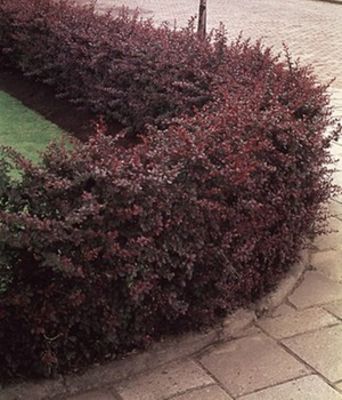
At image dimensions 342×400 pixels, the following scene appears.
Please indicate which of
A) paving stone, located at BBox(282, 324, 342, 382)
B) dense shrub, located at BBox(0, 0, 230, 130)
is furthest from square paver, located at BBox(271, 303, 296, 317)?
dense shrub, located at BBox(0, 0, 230, 130)

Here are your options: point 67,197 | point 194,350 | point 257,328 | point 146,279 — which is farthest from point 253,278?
point 67,197

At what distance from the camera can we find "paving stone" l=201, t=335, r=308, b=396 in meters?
3.43

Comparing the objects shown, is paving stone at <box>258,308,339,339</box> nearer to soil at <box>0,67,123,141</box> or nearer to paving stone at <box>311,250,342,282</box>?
paving stone at <box>311,250,342,282</box>

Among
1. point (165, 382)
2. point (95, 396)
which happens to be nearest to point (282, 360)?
point (165, 382)

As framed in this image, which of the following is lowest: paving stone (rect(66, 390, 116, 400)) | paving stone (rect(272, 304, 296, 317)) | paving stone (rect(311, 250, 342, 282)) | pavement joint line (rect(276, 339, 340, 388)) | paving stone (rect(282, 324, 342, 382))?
paving stone (rect(66, 390, 116, 400))

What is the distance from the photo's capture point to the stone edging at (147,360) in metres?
3.28

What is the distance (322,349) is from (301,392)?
384 millimetres

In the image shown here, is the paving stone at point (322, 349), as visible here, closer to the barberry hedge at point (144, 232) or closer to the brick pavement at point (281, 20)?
the barberry hedge at point (144, 232)

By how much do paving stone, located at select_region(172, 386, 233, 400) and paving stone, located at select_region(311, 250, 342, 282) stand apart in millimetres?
1316

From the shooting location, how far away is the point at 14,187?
327 centimetres

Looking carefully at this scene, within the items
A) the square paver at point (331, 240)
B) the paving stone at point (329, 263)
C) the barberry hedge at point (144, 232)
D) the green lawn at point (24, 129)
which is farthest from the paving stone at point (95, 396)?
the green lawn at point (24, 129)

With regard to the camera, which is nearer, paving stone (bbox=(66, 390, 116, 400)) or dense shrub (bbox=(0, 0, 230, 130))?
paving stone (bbox=(66, 390, 116, 400))

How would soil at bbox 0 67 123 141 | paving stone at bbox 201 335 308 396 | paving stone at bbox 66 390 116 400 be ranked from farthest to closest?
soil at bbox 0 67 123 141
paving stone at bbox 201 335 308 396
paving stone at bbox 66 390 116 400

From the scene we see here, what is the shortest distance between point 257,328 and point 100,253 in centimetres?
105
